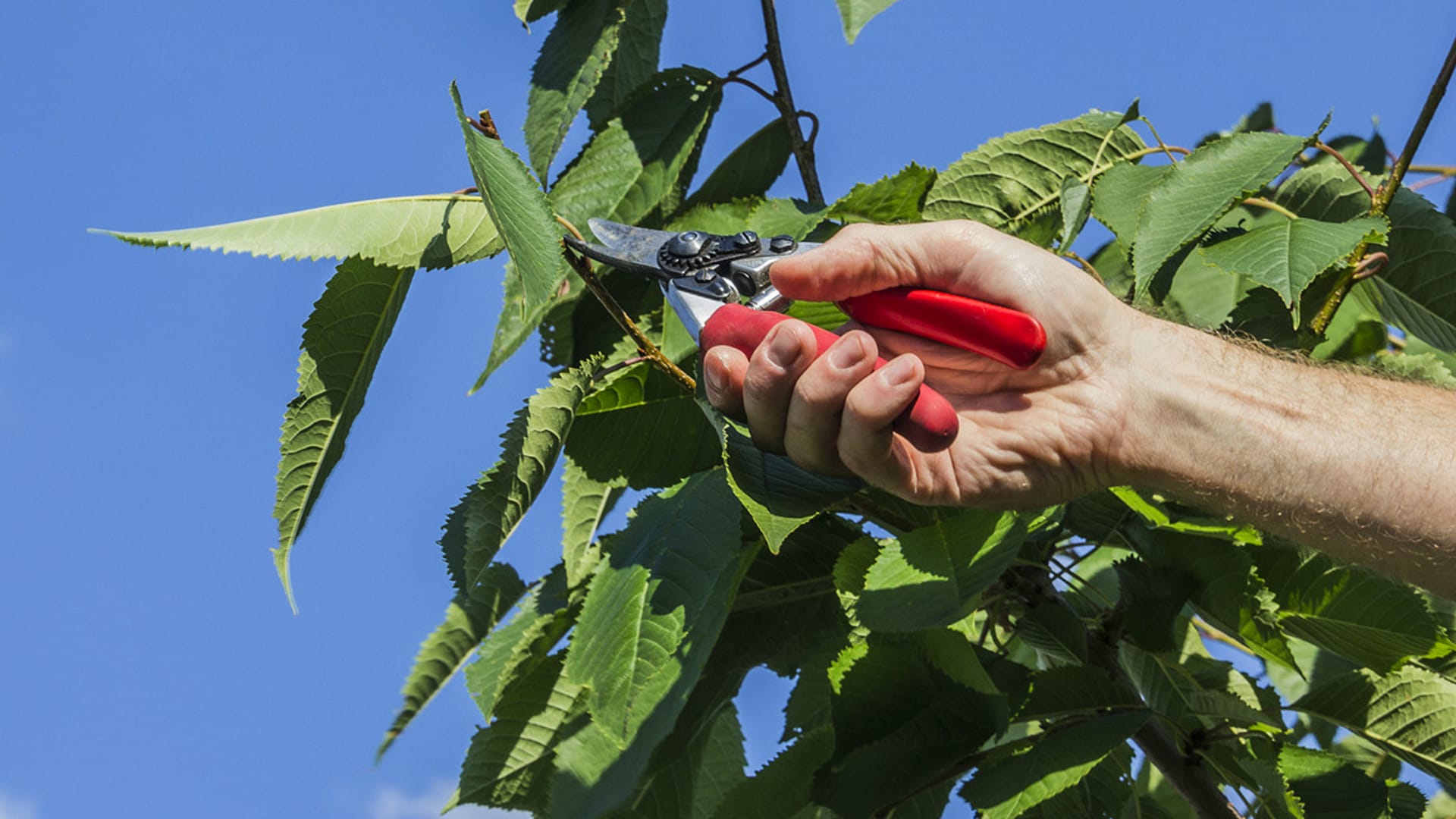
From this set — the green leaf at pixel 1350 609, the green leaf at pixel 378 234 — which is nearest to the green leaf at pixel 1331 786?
the green leaf at pixel 1350 609

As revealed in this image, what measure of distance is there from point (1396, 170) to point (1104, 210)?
0.33 m

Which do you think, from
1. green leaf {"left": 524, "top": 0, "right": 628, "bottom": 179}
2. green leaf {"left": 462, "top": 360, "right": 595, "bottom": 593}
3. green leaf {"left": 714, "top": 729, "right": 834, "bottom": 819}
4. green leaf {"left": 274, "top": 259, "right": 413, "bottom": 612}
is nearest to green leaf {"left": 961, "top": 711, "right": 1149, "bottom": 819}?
green leaf {"left": 714, "top": 729, "right": 834, "bottom": 819}

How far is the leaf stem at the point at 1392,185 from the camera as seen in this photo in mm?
1402

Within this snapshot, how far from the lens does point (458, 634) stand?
167cm

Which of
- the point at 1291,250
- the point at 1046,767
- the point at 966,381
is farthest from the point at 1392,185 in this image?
the point at 1046,767

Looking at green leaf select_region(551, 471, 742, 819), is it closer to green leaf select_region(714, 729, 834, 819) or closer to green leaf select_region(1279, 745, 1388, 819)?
green leaf select_region(714, 729, 834, 819)

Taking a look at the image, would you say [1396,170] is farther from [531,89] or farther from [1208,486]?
[531,89]

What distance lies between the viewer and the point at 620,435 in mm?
1416

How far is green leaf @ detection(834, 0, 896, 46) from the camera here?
4.65 feet

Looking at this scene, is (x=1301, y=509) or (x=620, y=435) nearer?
(x=1301, y=509)

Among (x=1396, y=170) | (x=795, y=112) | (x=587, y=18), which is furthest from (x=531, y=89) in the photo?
(x=1396, y=170)

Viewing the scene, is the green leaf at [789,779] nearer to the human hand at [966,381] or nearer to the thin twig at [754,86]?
the human hand at [966,381]

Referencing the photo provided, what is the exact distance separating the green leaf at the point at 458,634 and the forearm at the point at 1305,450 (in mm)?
830

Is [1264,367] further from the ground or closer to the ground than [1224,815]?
further from the ground
